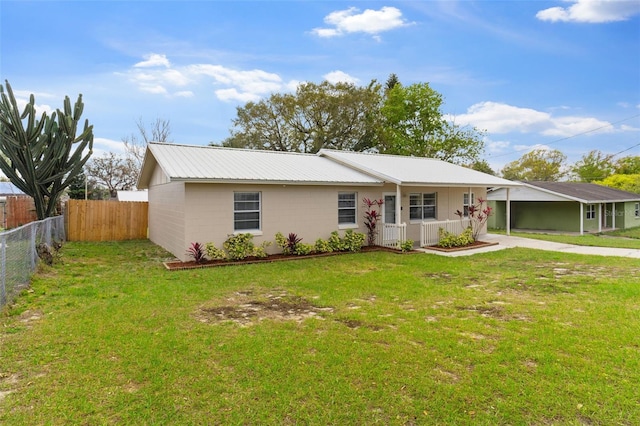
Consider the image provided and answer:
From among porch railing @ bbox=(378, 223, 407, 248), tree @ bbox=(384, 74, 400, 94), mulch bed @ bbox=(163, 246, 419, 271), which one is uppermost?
tree @ bbox=(384, 74, 400, 94)

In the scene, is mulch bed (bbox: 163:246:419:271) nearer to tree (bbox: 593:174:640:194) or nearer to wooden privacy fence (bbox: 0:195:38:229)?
wooden privacy fence (bbox: 0:195:38:229)

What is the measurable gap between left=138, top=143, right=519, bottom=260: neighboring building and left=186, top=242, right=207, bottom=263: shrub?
174mm

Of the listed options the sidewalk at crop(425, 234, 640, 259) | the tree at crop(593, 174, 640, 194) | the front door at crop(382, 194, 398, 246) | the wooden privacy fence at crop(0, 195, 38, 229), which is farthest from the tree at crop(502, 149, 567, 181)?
the wooden privacy fence at crop(0, 195, 38, 229)

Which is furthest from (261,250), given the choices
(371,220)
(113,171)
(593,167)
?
(593,167)

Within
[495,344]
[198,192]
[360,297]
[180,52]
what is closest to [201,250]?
[198,192]

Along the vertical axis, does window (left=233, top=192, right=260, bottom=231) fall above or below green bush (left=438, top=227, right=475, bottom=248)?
above

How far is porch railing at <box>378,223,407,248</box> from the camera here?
1358cm

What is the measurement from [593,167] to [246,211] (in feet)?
176

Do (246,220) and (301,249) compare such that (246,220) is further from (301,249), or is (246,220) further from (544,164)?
(544,164)

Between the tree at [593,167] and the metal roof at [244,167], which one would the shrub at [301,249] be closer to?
the metal roof at [244,167]

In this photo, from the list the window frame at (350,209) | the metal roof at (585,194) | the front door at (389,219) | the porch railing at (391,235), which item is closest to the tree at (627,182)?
the metal roof at (585,194)

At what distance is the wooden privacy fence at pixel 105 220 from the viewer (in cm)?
1609

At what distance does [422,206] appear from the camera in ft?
52.3

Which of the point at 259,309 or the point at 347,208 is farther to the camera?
the point at 347,208
